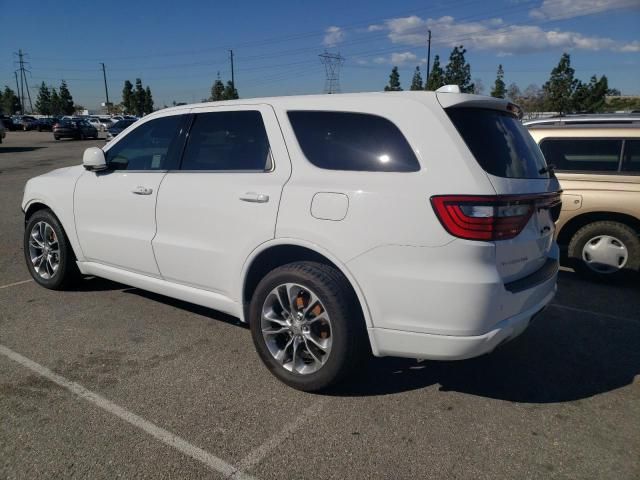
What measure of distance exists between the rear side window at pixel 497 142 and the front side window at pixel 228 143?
1268mm

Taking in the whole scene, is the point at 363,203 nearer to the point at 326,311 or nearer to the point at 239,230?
the point at 326,311

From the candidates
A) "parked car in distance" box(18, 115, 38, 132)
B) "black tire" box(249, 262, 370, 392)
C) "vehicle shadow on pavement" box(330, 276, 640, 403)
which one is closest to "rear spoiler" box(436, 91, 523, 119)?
"black tire" box(249, 262, 370, 392)

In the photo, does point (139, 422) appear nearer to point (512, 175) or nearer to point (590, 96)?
point (512, 175)

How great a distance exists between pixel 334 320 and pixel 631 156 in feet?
14.0

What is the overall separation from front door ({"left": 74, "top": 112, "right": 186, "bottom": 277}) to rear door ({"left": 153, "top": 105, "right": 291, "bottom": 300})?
156 mm

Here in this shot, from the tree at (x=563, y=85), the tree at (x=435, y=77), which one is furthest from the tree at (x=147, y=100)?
the tree at (x=563, y=85)

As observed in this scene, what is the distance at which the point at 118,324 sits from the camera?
421 cm

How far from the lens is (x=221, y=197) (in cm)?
348

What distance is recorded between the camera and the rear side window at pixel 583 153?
18.0 feet

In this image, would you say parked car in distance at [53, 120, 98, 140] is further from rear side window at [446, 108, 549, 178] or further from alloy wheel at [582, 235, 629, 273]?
rear side window at [446, 108, 549, 178]

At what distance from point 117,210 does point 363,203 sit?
7.85 feet

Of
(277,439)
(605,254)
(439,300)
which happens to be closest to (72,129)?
(605,254)

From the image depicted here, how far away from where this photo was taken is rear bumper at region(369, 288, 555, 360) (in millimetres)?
2688

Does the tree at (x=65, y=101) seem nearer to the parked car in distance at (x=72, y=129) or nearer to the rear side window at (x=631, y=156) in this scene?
the parked car in distance at (x=72, y=129)
